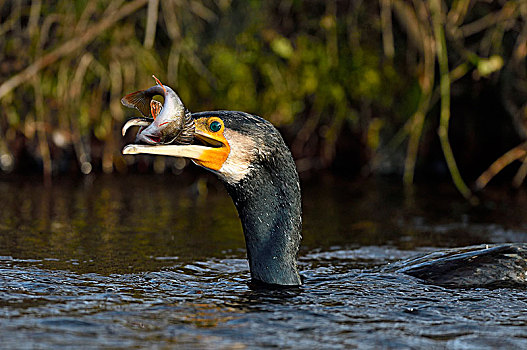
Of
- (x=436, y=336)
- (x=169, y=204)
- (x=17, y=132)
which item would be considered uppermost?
(x=17, y=132)

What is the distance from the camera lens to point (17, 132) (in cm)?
920

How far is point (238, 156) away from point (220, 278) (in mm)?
741

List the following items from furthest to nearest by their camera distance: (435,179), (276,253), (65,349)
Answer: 1. (435,179)
2. (276,253)
3. (65,349)

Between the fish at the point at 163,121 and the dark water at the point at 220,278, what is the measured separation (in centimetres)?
72

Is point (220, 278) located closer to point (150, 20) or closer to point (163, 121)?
point (163, 121)

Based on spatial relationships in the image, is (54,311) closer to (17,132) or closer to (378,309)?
(378,309)

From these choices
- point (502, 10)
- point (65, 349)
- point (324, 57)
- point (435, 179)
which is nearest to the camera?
point (65, 349)

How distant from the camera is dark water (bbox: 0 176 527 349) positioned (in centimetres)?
340

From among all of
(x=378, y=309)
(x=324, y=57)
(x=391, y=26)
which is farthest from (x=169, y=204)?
(x=378, y=309)

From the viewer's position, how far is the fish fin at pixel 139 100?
4250mm

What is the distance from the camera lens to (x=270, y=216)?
4371mm

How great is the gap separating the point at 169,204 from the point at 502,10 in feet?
11.6

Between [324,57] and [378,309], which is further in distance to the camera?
[324,57]

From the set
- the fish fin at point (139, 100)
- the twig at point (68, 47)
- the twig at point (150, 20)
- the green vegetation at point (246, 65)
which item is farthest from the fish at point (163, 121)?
the twig at point (68, 47)
